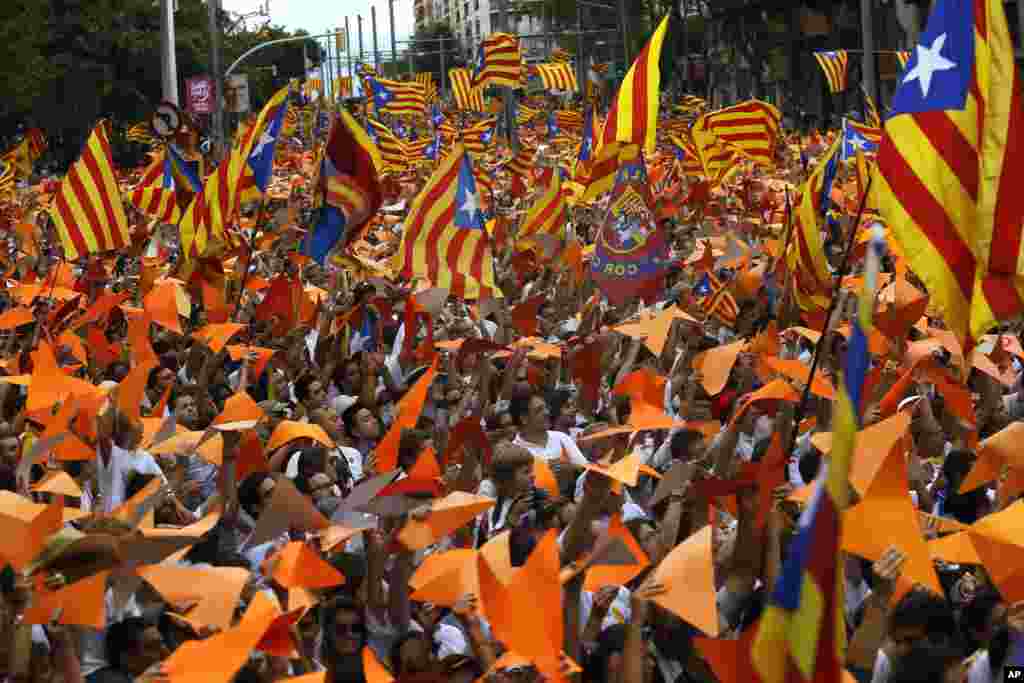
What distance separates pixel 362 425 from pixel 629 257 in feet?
13.4

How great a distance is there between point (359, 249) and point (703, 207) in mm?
4516

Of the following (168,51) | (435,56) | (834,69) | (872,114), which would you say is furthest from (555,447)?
(435,56)

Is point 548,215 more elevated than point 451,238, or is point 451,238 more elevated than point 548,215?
point 451,238

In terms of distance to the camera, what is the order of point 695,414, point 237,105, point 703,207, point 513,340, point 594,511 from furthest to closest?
point 237,105 → point 703,207 → point 513,340 → point 695,414 → point 594,511

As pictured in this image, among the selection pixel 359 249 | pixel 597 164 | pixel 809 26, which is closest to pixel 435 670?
pixel 597 164

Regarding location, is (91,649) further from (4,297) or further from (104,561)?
(4,297)

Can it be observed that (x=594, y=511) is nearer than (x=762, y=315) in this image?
Yes

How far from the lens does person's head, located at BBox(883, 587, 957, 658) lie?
14.6 ft

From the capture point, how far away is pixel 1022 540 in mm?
4379

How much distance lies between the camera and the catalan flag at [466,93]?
2993 centimetres

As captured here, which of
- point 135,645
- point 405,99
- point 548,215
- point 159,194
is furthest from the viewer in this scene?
point 405,99

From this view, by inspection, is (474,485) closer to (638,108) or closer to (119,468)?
(119,468)

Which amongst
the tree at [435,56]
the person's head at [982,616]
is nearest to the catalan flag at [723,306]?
the person's head at [982,616]

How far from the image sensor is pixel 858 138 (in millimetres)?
16188
